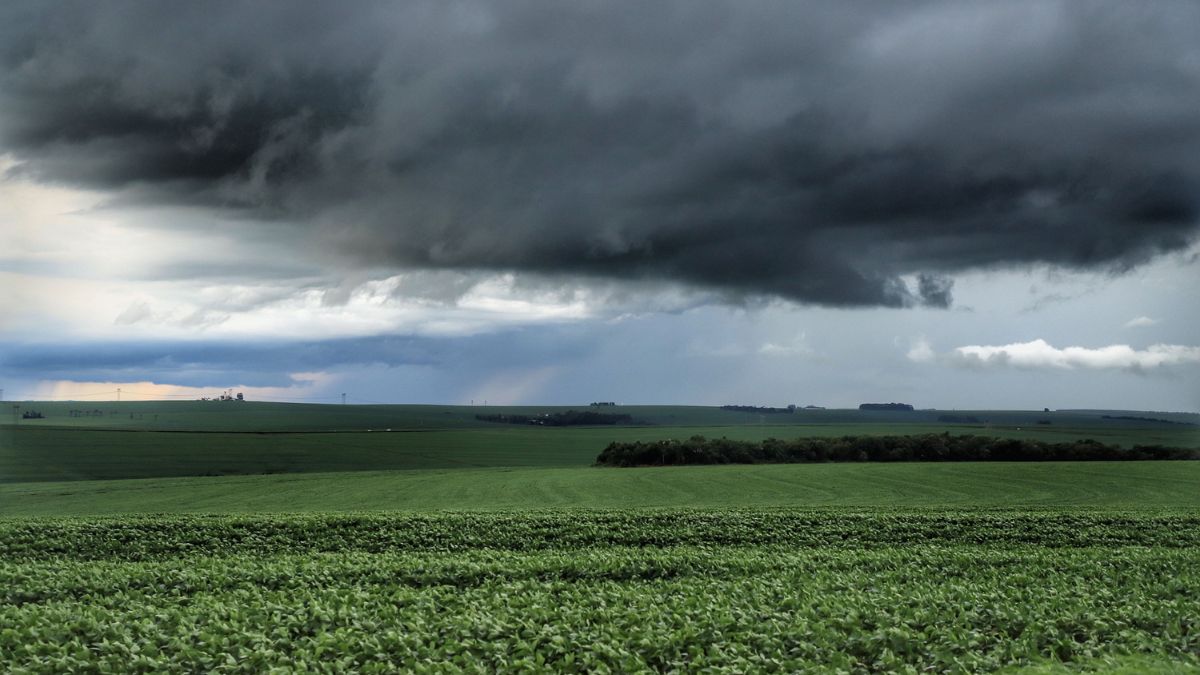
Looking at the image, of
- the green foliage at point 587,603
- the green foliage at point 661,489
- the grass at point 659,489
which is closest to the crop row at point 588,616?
the green foliage at point 587,603

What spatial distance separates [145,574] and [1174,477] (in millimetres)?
79600

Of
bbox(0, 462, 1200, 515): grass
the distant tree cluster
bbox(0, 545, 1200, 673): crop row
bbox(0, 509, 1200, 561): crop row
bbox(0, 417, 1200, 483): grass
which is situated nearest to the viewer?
bbox(0, 545, 1200, 673): crop row

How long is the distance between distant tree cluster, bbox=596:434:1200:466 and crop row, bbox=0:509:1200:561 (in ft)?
203

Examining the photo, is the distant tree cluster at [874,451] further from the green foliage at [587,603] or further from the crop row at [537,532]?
the green foliage at [587,603]

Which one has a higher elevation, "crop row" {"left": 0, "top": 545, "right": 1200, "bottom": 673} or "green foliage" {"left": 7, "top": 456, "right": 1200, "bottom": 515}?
"crop row" {"left": 0, "top": 545, "right": 1200, "bottom": 673}

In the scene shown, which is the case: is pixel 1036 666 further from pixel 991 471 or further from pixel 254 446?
pixel 254 446

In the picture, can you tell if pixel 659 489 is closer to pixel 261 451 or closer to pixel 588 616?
pixel 588 616

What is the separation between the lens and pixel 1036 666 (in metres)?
14.7

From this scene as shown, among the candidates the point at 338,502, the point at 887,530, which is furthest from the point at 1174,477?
the point at 338,502

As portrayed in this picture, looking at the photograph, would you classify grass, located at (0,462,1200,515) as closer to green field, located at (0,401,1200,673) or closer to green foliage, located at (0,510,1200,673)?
green field, located at (0,401,1200,673)

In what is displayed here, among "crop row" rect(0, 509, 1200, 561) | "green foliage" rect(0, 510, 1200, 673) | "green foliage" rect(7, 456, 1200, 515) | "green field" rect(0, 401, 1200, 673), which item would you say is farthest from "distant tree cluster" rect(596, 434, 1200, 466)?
"green foliage" rect(0, 510, 1200, 673)

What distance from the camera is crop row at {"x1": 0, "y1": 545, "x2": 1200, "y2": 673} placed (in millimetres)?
14969

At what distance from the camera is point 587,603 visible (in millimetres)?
18609

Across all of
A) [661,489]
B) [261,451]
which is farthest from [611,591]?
[261,451]
